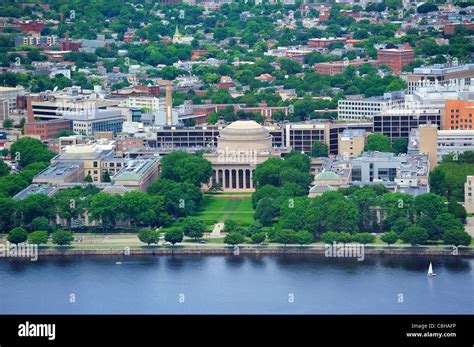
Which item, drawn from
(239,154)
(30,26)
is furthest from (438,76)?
(30,26)

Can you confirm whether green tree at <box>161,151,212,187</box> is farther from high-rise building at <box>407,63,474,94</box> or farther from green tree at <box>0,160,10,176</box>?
high-rise building at <box>407,63,474,94</box>

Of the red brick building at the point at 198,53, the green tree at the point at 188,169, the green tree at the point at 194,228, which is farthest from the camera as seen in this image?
the red brick building at the point at 198,53

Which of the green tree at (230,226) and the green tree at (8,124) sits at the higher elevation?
the green tree at (8,124)

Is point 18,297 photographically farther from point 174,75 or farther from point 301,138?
point 174,75

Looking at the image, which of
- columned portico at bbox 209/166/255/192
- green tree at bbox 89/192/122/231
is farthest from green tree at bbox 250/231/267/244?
columned portico at bbox 209/166/255/192

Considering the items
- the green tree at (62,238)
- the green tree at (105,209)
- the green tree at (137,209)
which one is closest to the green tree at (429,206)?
the green tree at (137,209)

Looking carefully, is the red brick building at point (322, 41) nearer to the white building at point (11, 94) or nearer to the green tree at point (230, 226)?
the white building at point (11, 94)

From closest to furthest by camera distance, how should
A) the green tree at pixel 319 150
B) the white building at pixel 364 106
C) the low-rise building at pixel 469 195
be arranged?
the low-rise building at pixel 469 195
the green tree at pixel 319 150
the white building at pixel 364 106
